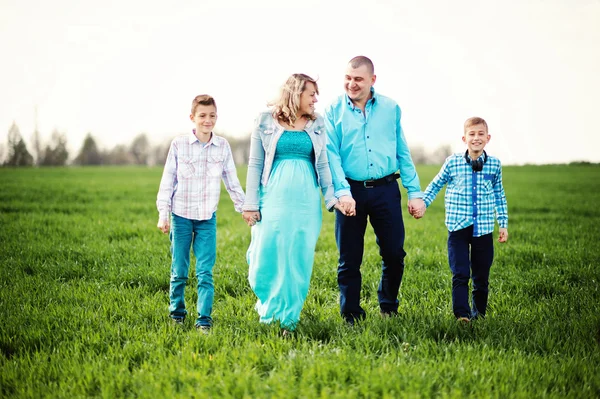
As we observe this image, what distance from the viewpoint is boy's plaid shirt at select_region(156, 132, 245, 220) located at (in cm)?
541

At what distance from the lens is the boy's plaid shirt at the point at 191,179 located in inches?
213

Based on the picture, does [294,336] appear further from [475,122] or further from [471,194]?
[475,122]

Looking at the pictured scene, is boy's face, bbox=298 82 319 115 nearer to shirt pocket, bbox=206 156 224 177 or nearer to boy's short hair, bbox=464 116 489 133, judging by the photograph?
shirt pocket, bbox=206 156 224 177

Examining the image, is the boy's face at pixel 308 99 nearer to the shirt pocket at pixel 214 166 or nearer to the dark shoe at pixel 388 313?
the shirt pocket at pixel 214 166

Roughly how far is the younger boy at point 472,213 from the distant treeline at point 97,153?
→ 6241 cm

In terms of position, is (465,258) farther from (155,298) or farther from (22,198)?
(22,198)

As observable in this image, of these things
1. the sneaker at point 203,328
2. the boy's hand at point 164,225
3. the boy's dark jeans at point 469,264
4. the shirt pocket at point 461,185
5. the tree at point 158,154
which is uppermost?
the tree at point 158,154

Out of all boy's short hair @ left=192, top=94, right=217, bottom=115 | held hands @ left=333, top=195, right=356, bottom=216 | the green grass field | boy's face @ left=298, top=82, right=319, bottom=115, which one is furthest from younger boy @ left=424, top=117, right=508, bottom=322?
boy's short hair @ left=192, top=94, right=217, bottom=115

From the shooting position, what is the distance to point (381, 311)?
5754mm

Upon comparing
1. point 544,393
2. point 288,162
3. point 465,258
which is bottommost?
point 544,393

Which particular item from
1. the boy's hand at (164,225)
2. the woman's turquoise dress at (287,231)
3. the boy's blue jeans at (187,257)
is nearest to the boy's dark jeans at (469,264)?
the woman's turquoise dress at (287,231)

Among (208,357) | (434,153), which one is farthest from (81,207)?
(434,153)

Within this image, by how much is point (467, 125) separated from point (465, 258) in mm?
1490

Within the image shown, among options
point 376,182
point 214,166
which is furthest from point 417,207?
point 214,166
